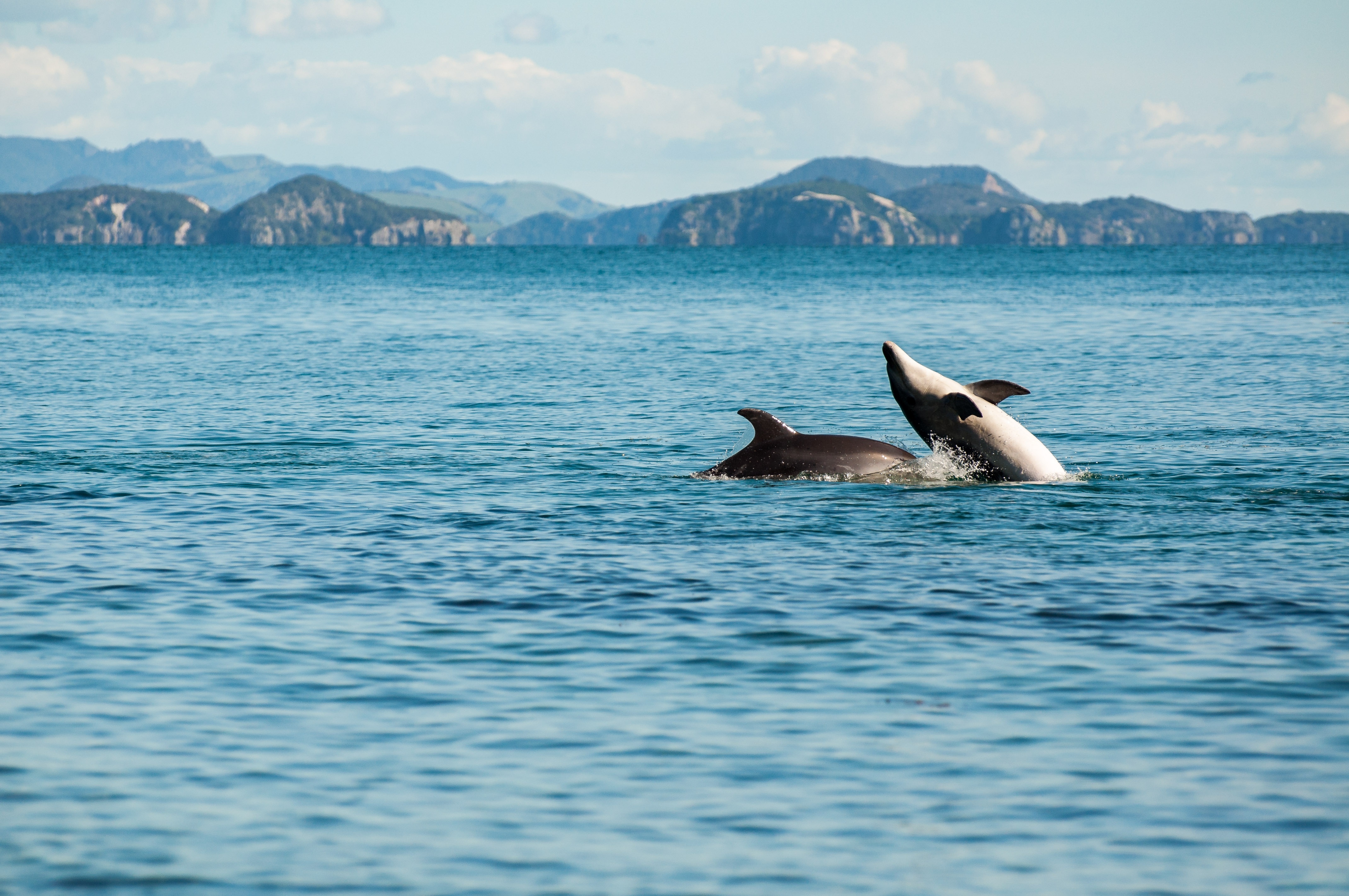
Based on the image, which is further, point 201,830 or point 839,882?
point 201,830

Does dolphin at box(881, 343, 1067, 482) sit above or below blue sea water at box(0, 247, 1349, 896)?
above

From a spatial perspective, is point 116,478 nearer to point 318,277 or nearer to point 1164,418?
point 1164,418

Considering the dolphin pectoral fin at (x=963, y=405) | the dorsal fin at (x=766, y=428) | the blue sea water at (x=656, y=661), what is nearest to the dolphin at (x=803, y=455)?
the dorsal fin at (x=766, y=428)

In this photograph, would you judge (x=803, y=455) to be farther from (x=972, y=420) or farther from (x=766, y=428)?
(x=972, y=420)

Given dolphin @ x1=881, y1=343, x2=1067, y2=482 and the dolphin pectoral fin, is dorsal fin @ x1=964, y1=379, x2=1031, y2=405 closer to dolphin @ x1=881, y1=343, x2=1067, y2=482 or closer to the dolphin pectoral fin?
dolphin @ x1=881, y1=343, x2=1067, y2=482

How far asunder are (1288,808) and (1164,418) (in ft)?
78.1

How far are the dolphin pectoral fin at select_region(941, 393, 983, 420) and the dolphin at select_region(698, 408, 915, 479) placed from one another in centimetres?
205

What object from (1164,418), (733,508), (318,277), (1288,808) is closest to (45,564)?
(733,508)

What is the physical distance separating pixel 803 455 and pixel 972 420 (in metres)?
2.77

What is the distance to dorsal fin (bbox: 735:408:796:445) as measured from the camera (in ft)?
74.6

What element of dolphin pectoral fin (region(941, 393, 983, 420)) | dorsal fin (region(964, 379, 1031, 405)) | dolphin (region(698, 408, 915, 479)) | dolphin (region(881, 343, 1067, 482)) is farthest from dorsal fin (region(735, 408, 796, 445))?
dorsal fin (region(964, 379, 1031, 405))

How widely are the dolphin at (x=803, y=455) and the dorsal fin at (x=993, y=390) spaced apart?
2.08 metres

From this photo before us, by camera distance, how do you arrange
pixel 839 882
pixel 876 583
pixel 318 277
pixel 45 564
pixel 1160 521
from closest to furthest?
pixel 839 882
pixel 876 583
pixel 45 564
pixel 1160 521
pixel 318 277

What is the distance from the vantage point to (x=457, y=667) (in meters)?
13.1
